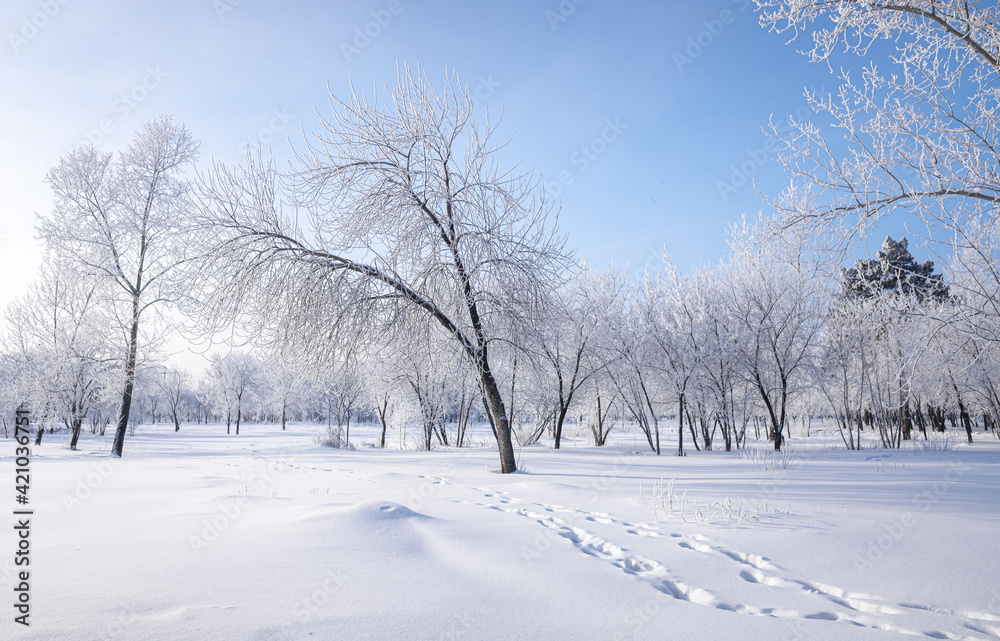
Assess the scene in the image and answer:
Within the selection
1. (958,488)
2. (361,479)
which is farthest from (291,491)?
(958,488)

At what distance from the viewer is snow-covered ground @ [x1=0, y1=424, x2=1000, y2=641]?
2.54 metres

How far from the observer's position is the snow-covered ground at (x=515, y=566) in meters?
2.54

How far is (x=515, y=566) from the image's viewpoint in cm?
357

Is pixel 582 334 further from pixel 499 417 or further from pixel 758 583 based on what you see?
pixel 758 583

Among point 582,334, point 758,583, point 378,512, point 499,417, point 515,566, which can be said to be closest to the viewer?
point 758,583

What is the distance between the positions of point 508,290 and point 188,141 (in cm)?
1297

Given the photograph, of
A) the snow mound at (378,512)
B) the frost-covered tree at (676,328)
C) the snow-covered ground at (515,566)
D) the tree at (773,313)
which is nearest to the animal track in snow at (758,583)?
the snow-covered ground at (515,566)

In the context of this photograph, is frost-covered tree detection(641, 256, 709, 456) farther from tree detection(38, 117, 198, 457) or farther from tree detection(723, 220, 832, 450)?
tree detection(38, 117, 198, 457)

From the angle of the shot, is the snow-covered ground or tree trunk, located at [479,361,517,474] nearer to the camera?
the snow-covered ground

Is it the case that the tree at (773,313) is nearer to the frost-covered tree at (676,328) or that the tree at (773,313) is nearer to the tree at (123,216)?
the frost-covered tree at (676,328)

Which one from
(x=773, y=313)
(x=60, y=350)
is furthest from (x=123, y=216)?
(x=773, y=313)

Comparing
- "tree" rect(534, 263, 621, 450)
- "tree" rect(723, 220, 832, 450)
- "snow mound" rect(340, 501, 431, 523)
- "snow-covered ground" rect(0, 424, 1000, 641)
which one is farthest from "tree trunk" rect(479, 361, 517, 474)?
"tree" rect(723, 220, 832, 450)

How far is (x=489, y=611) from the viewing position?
273 cm

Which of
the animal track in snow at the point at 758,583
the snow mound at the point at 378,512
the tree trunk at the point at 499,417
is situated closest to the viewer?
the animal track in snow at the point at 758,583
